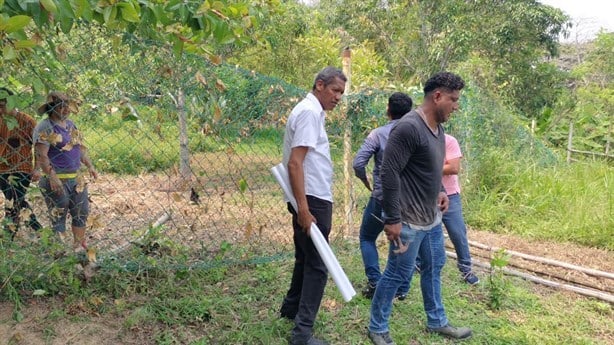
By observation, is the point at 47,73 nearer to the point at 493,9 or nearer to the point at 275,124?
the point at 275,124

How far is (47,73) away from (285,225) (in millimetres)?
2722

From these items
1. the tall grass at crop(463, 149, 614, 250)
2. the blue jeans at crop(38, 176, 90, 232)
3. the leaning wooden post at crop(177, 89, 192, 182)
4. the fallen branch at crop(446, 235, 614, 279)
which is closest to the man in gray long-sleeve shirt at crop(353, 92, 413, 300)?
the leaning wooden post at crop(177, 89, 192, 182)

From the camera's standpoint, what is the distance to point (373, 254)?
3.73 meters

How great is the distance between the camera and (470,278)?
4.13m

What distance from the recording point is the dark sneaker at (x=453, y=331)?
Answer: 3237mm

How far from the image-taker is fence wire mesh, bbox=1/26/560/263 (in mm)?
2904

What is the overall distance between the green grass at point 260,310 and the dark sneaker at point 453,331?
41 millimetres

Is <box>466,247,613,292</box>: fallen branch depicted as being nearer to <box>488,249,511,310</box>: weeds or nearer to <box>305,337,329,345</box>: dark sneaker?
<box>488,249,511,310</box>: weeds

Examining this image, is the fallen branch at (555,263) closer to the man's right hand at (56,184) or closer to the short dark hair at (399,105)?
the short dark hair at (399,105)

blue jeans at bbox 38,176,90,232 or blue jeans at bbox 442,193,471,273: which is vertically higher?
blue jeans at bbox 38,176,90,232

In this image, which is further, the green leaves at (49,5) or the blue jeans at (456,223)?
the blue jeans at (456,223)

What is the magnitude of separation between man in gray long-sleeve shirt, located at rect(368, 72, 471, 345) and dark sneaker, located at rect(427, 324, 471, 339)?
0.39 meters

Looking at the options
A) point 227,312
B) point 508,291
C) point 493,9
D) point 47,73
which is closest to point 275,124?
point 227,312

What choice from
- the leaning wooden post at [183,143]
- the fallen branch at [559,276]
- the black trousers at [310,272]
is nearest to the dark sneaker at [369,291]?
the black trousers at [310,272]
